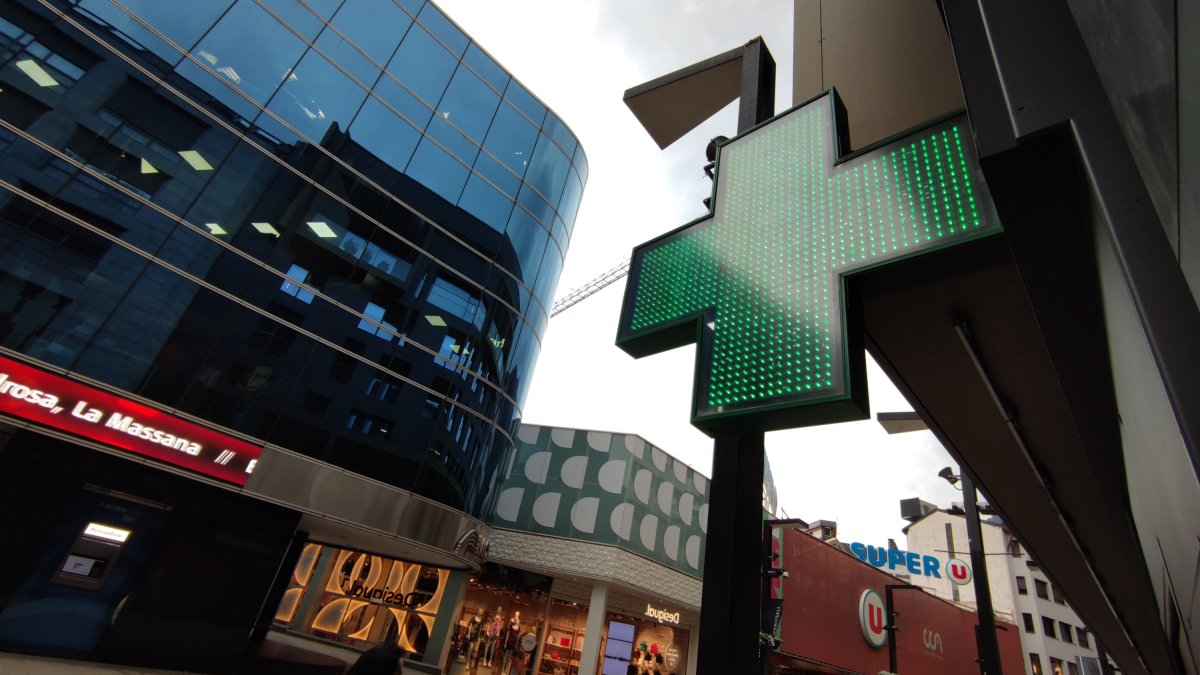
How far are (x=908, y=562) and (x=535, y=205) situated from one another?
804 inches

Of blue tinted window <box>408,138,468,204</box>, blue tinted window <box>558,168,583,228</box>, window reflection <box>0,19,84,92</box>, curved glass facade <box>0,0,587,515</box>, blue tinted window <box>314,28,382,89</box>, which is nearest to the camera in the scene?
window reflection <box>0,19,84,92</box>

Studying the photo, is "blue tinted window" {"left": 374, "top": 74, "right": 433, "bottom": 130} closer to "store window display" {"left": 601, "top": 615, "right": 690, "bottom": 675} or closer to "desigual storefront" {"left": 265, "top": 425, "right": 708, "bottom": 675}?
"desigual storefront" {"left": 265, "top": 425, "right": 708, "bottom": 675}

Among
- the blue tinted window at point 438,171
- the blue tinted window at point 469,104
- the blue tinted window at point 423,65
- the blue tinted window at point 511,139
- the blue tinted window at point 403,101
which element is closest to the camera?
the blue tinted window at point 403,101

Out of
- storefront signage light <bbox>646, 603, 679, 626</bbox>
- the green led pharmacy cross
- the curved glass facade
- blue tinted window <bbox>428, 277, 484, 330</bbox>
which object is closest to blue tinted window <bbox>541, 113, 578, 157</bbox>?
the curved glass facade

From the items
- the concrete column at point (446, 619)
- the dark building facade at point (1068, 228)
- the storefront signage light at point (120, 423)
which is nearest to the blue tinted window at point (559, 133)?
the storefront signage light at point (120, 423)

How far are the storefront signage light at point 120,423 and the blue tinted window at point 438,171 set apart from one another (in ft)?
29.2

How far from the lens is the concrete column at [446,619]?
59.4ft

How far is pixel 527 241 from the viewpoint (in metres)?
18.5

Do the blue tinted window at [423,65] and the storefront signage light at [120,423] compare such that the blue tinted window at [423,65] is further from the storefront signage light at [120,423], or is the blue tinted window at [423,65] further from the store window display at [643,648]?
the store window display at [643,648]

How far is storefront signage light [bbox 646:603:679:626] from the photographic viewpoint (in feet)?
69.8

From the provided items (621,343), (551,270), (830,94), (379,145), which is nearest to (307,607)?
(551,270)

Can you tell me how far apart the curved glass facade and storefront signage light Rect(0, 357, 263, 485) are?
1.28ft

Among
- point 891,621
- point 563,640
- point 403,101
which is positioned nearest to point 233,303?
point 403,101

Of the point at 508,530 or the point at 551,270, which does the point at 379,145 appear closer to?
the point at 551,270
